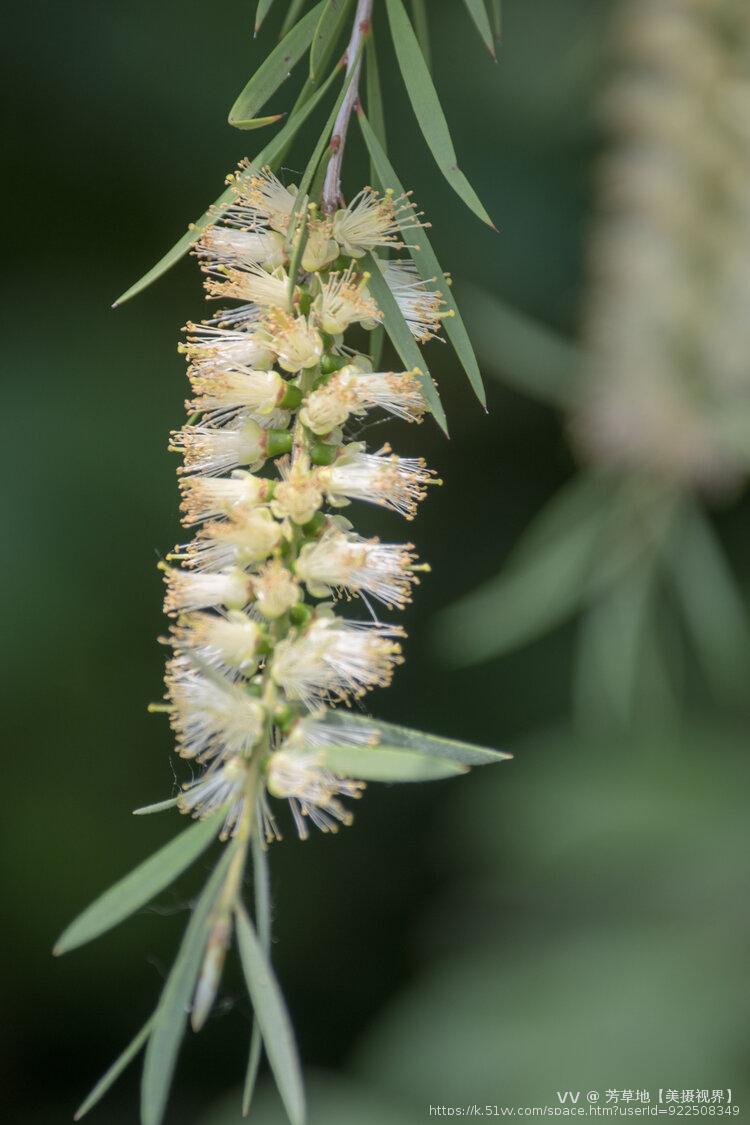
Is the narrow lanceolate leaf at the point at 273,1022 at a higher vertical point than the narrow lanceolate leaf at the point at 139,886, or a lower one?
lower

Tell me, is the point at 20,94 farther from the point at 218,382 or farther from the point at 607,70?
the point at 218,382

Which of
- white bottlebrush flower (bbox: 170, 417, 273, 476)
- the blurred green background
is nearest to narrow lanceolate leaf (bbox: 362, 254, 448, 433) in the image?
white bottlebrush flower (bbox: 170, 417, 273, 476)

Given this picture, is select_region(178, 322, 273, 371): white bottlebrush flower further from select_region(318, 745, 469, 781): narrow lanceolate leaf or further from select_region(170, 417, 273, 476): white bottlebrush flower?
select_region(318, 745, 469, 781): narrow lanceolate leaf

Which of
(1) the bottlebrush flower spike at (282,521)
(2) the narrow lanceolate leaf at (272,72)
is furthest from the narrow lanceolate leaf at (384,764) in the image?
(2) the narrow lanceolate leaf at (272,72)

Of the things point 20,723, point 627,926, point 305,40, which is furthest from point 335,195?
point 20,723

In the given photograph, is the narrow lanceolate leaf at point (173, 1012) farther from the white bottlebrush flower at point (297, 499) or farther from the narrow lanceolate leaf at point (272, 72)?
the narrow lanceolate leaf at point (272, 72)

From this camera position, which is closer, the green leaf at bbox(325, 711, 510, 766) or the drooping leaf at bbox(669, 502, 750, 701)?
the green leaf at bbox(325, 711, 510, 766)

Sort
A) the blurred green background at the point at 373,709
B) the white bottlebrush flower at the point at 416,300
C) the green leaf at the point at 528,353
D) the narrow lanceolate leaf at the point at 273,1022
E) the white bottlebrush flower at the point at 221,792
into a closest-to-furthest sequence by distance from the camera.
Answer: the narrow lanceolate leaf at the point at 273,1022 → the white bottlebrush flower at the point at 221,792 → the white bottlebrush flower at the point at 416,300 → the green leaf at the point at 528,353 → the blurred green background at the point at 373,709
